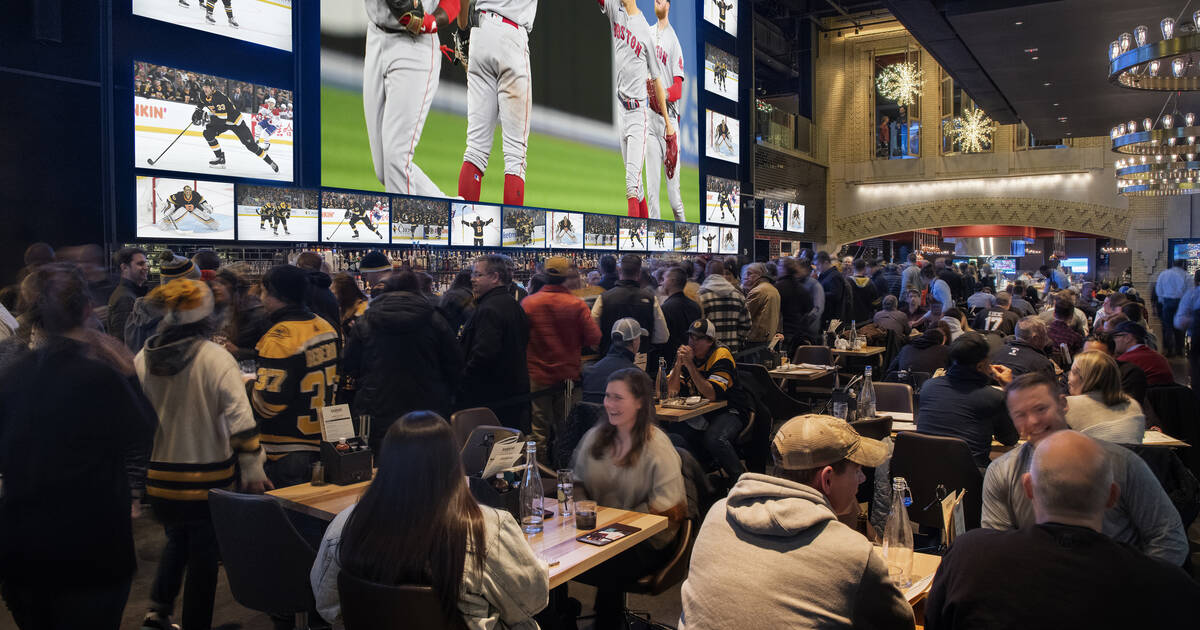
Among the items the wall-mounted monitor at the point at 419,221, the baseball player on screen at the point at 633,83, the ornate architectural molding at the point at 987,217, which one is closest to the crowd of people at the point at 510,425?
the wall-mounted monitor at the point at 419,221

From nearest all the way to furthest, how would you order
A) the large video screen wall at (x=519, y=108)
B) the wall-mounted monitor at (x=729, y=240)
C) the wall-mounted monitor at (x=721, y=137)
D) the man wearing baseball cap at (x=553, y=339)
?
the man wearing baseball cap at (x=553, y=339)
the large video screen wall at (x=519, y=108)
the wall-mounted monitor at (x=721, y=137)
the wall-mounted monitor at (x=729, y=240)

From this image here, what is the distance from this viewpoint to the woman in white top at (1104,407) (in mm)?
4008

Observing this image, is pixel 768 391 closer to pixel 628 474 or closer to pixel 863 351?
pixel 863 351

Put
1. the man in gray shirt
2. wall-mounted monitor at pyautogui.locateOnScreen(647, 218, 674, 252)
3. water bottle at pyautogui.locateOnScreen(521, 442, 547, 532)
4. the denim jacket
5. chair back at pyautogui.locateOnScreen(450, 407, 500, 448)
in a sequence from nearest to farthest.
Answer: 1. the denim jacket
2. the man in gray shirt
3. water bottle at pyautogui.locateOnScreen(521, 442, 547, 532)
4. chair back at pyautogui.locateOnScreen(450, 407, 500, 448)
5. wall-mounted monitor at pyautogui.locateOnScreen(647, 218, 674, 252)

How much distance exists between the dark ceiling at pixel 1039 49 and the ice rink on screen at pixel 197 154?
661 cm

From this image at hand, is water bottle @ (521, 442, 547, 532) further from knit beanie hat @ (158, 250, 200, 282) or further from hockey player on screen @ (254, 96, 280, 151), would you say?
hockey player on screen @ (254, 96, 280, 151)

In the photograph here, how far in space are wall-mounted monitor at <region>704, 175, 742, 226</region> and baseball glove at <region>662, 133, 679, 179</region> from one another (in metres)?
1.27

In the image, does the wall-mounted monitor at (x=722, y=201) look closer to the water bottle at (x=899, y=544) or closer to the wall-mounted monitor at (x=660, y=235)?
the wall-mounted monitor at (x=660, y=235)

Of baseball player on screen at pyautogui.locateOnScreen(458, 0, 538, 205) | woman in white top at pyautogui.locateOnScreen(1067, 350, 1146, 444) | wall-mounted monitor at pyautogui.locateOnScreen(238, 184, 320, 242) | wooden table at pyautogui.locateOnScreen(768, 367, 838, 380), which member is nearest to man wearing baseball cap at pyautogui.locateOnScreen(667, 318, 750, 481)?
wooden table at pyautogui.locateOnScreen(768, 367, 838, 380)

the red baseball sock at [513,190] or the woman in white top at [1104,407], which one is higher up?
the red baseball sock at [513,190]

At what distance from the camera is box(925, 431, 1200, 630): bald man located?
1846 mm

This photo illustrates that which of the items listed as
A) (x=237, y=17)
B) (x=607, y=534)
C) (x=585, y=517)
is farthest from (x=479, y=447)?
(x=237, y=17)

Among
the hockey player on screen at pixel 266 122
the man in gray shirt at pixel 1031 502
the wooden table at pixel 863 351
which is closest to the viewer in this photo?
the man in gray shirt at pixel 1031 502

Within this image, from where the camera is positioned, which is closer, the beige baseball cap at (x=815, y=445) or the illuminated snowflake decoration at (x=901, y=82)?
the beige baseball cap at (x=815, y=445)
